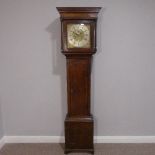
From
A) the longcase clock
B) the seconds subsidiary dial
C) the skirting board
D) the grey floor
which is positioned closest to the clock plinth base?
the longcase clock

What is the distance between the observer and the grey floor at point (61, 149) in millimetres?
2624

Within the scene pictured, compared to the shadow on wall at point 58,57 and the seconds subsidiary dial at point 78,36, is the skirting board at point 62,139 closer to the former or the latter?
the shadow on wall at point 58,57

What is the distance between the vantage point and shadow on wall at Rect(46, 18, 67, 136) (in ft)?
8.77

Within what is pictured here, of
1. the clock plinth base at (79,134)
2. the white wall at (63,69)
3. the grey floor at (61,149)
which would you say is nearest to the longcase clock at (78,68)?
the clock plinth base at (79,134)

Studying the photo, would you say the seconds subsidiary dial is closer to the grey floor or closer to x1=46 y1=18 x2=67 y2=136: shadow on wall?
x1=46 y1=18 x2=67 y2=136: shadow on wall

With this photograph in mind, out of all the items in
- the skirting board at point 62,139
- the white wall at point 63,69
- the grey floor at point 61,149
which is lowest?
the grey floor at point 61,149

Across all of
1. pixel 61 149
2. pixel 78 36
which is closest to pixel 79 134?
pixel 61 149

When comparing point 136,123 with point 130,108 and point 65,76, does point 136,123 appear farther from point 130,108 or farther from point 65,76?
point 65,76

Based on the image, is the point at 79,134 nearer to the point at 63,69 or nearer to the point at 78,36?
the point at 63,69

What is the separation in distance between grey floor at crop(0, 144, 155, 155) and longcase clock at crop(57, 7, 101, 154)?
174 millimetres

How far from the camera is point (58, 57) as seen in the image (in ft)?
8.98

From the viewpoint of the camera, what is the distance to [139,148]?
107 inches

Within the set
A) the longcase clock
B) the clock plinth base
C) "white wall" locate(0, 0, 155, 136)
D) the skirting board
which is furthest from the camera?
the skirting board

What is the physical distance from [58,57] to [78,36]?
0.44 metres
